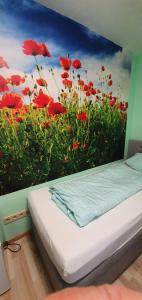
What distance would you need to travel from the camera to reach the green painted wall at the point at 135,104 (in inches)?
100

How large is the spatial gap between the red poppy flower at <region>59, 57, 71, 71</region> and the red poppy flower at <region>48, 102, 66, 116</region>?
1.42 feet

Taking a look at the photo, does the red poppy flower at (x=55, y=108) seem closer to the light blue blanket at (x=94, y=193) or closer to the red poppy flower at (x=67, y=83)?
the red poppy flower at (x=67, y=83)

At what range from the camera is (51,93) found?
5.88ft

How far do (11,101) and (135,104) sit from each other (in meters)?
2.15

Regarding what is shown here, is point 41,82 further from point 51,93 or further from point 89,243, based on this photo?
point 89,243

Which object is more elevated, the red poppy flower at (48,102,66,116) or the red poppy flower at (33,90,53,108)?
the red poppy flower at (33,90,53,108)

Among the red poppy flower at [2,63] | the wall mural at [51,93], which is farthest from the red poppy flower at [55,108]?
the red poppy flower at [2,63]

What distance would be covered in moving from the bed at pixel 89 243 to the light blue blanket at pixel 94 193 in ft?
0.19

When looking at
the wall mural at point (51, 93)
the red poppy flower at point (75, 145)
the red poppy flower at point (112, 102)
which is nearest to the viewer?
the wall mural at point (51, 93)

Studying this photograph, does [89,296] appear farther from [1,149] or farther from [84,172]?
[84,172]

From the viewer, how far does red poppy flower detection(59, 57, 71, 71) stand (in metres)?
1.79

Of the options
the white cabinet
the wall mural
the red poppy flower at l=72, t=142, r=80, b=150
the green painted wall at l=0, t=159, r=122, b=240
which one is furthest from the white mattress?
the red poppy flower at l=72, t=142, r=80, b=150

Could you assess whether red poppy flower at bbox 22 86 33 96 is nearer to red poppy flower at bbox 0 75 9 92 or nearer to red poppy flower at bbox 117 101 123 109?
red poppy flower at bbox 0 75 9 92

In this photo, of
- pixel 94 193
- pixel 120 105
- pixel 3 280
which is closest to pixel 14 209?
pixel 3 280
